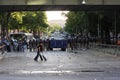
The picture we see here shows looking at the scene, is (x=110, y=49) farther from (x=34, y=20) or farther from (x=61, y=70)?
(x=34, y=20)

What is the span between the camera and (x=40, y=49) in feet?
114

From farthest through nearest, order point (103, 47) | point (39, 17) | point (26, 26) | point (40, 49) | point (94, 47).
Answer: point (39, 17) → point (26, 26) → point (94, 47) → point (103, 47) → point (40, 49)

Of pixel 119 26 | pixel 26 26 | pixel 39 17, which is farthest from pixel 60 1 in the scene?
pixel 39 17

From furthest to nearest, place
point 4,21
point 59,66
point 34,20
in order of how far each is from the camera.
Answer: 1. point 34,20
2. point 4,21
3. point 59,66

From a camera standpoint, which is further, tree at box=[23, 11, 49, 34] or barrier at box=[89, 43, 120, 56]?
tree at box=[23, 11, 49, 34]

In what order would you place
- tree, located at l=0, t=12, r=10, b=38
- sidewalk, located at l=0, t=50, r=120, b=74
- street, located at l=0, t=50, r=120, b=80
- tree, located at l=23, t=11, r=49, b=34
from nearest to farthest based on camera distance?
1. street, located at l=0, t=50, r=120, b=80
2. sidewalk, located at l=0, t=50, r=120, b=74
3. tree, located at l=0, t=12, r=10, b=38
4. tree, located at l=23, t=11, r=49, b=34

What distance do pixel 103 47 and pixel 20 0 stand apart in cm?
1105

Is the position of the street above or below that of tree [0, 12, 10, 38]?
below

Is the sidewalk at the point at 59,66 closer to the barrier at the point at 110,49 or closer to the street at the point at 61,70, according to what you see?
the street at the point at 61,70

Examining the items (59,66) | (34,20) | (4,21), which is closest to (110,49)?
(59,66)

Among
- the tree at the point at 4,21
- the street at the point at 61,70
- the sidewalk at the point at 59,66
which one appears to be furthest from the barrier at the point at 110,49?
the tree at the point at 4,21

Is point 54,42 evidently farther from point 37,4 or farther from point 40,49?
point 40,49

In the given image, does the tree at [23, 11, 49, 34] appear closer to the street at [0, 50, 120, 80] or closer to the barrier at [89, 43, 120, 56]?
the barrier at [89, 43, 120, 56]

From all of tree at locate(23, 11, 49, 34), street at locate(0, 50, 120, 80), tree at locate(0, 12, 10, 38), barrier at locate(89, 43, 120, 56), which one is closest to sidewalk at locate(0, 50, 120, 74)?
street at locate(0, 50, 120, 80)
